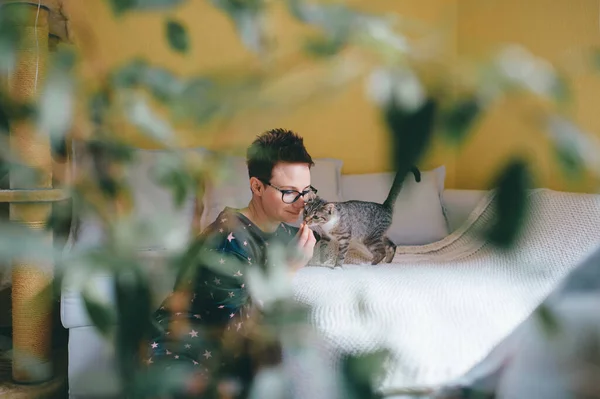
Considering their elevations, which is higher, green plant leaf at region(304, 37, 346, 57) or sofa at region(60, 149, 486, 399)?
green plant leaf at region(304, 37, 346, 57)

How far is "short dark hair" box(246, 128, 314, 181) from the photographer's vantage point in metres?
0.33

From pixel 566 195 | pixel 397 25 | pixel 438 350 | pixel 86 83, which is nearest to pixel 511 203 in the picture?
pixel 397 25

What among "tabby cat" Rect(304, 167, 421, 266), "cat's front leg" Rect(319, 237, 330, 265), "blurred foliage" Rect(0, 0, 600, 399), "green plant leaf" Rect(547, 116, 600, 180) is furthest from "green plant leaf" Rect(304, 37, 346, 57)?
"cat's front leg" Rect(319, 237, 330, 265)

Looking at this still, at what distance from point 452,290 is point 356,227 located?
1.66ft

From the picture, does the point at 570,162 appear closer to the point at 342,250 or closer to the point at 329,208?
the point at 329,208

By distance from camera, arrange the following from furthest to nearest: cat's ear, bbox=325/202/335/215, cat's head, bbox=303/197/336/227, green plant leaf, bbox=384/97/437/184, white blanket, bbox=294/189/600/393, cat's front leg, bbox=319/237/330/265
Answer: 1. cat's front leg, bbox=319/237/330/265
2. cat's ear, bbox=325/202/335/215
3. cat's head, bbox=303/197/336/227
4. white blanket, bbox=294/189/600/393
5. green plant leaf, bbox=384/97/437/184

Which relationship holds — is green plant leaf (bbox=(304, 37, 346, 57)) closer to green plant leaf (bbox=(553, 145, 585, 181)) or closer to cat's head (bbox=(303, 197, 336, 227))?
green plant leaf (bbox=(553, 145, 585, 181))

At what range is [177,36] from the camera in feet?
1.02

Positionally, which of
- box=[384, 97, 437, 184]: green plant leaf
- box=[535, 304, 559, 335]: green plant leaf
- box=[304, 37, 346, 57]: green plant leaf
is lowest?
box=[535, 304, 559, 335]: green plant leaf

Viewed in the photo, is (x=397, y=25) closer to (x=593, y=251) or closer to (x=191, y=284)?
(x=191, y=284)

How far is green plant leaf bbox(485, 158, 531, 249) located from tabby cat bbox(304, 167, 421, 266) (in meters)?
1.32

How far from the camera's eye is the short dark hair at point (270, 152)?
329 mm

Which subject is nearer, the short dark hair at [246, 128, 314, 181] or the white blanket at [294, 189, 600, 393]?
the short dark hair at [246, 128, 314, 181]

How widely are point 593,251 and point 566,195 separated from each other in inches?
8.9
